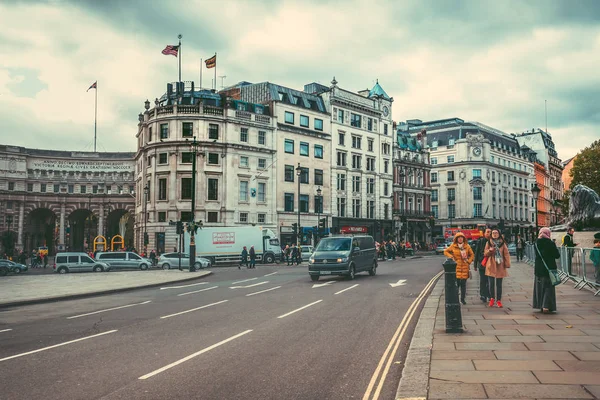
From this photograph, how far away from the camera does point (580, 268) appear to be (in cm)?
1533

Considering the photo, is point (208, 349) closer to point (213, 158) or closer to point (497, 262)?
point (497, 262)

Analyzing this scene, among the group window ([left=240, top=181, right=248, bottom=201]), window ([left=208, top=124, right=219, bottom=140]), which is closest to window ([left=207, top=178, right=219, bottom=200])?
window ([left=240, top=181, right=248, bottom=201])

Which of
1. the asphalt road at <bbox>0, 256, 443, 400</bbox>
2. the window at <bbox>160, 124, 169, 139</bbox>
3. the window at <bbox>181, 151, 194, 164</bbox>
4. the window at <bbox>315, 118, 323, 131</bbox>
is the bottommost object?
the asphalt road at <bbox>0, 256, 443, 400</bbox>

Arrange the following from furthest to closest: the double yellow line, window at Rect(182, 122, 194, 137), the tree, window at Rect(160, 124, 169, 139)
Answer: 1. the tree
2. window at Rect(160, 124, 169, 139)
3. window at Rect(182, 122, 194, 137)
4. the double yellow line

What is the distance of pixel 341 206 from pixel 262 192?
12140 mm

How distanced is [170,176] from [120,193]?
38.7m

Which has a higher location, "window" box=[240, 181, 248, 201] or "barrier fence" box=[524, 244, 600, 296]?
"window" box=[240, 181, 248, 201]

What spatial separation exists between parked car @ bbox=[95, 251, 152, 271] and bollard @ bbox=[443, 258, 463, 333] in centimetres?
3385

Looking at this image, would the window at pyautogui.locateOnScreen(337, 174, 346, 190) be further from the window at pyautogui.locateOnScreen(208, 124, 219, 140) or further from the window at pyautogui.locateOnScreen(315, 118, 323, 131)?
the window at pyautogui.locateOnScreen(208, 124, 219, 140)

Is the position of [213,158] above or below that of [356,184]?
above

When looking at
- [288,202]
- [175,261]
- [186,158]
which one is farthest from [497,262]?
[288,202]

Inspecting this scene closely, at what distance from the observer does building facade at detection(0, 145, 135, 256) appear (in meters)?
78.9

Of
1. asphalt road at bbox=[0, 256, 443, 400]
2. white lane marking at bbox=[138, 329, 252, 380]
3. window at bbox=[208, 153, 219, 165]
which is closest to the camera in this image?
asphalt road at bbox=[0, 256, 443, 400]

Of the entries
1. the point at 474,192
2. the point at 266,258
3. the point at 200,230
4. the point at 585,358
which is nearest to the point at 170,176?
the point at 200,230
